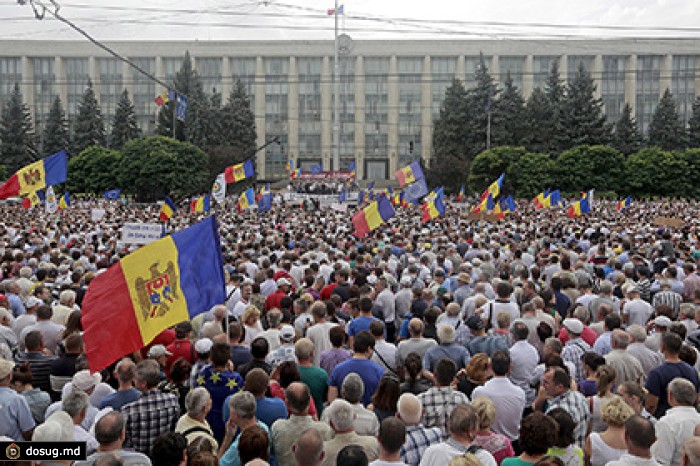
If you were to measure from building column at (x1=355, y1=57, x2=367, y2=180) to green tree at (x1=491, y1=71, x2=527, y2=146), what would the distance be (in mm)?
28114

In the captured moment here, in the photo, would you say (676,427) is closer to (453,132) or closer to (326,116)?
(453,132)

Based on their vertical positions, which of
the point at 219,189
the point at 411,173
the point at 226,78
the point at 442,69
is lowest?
the point at 219,189

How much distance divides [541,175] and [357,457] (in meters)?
51.2

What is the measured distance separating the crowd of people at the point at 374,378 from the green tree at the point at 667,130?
207 feet

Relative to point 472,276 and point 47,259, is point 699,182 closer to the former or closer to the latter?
point 472,276

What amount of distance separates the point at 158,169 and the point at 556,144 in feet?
126

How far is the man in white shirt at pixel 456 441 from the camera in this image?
432 cm

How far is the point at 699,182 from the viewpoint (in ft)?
182

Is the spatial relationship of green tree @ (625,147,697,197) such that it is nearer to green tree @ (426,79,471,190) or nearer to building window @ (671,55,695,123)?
green tree @ (426,79,471,190)

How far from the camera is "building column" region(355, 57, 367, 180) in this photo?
90.7 meters

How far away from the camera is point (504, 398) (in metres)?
5.70

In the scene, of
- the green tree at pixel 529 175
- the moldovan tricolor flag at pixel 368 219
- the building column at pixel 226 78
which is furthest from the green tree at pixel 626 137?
the moldovan tricolor flag at pixel 368 219

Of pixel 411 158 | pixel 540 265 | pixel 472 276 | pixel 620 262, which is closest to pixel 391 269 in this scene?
pixel 472 276

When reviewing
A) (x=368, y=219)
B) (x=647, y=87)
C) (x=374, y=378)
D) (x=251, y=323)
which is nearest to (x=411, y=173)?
(x=368, y=219)
